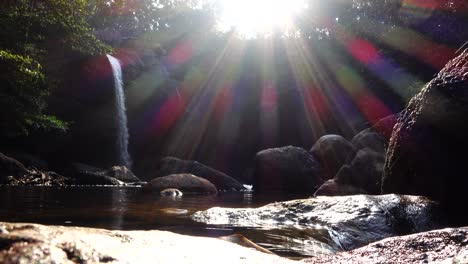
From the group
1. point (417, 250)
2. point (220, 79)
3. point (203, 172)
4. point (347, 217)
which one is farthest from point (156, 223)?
point (220, 79)

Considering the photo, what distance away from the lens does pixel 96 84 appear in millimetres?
20469

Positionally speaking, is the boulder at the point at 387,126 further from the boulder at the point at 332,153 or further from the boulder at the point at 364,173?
the boulder at the point at 364,173

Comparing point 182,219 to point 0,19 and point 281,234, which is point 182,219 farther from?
point 0,19

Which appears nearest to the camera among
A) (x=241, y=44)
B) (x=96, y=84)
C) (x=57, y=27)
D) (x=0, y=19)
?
(x=0, y=19)

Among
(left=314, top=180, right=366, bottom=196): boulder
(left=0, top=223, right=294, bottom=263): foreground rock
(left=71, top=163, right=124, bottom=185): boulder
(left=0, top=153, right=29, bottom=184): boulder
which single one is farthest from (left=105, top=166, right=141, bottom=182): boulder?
(left=0, top=223, right=294, bottom=263): foreground rock

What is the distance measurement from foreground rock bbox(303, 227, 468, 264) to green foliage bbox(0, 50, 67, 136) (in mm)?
10121

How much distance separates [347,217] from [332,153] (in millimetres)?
11021

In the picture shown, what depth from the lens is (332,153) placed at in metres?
15.6

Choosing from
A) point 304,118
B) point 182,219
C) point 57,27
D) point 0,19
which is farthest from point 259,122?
point 182,219

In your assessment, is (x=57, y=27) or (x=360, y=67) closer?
(x=57, y=27)

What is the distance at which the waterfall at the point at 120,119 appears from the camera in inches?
773

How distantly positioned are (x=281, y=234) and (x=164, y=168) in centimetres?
1208

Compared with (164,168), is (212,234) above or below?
below

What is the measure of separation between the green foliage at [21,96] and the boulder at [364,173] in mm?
9130
